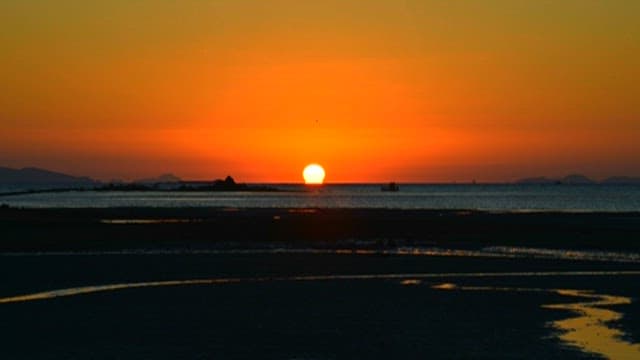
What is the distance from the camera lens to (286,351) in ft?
75.5

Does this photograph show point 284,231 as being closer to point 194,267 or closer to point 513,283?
point 194,267

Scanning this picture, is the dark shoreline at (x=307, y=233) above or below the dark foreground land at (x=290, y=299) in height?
above

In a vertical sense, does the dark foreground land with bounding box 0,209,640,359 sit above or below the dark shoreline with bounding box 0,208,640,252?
below

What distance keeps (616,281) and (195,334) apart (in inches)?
709

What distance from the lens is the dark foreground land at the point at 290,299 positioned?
2372 cm

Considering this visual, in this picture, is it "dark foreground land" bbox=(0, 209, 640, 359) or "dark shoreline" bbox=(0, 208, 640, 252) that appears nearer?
"dark foreground land" bbox=(0, 209, 640, 359)

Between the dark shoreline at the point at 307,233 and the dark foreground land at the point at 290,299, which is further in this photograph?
the dark shoreline at the point at 307,233

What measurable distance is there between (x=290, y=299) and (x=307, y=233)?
120 ft

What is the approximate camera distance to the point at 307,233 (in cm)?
6869

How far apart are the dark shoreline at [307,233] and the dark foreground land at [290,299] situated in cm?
33

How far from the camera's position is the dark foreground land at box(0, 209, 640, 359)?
77.8 ft

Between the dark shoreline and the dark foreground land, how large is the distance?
1.08 ft

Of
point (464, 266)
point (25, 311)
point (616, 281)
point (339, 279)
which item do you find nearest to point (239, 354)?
point (25, 311)

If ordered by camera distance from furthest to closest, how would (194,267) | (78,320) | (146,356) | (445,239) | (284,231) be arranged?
(284,231) → (445,239) → (194,267) → (78,320) → (146,356)
